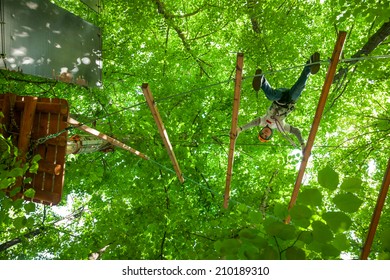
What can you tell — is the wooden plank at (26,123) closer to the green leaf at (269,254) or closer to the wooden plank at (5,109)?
the wooden plank at (5,109)

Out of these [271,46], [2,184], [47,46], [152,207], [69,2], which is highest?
[69,2]

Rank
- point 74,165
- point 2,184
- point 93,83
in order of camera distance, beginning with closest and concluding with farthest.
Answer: point 2,184 → point 74,165 → point 93,83

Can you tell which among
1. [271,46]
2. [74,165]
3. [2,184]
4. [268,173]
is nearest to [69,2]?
[74,165]

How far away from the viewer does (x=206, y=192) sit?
9297 millimetres

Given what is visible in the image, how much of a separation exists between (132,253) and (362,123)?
26.5ft

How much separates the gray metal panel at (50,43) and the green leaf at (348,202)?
639 centimetres

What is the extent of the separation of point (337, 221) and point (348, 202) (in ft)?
0.38

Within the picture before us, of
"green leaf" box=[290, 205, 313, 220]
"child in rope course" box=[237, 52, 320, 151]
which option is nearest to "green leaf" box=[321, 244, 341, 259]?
"green leaf" box=[290, 205, 313, 220]

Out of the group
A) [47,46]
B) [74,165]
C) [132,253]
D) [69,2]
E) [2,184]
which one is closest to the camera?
[2,184]

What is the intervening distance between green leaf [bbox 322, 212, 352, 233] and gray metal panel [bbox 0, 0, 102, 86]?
6.38 meters

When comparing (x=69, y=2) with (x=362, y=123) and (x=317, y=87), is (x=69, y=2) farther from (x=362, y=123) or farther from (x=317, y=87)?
(x=362, y=123)

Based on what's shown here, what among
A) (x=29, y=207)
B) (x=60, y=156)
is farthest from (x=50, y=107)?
(x=29, y=207)

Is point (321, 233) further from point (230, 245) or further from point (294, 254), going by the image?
point (230, 245)

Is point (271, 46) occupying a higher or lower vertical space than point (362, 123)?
higher
